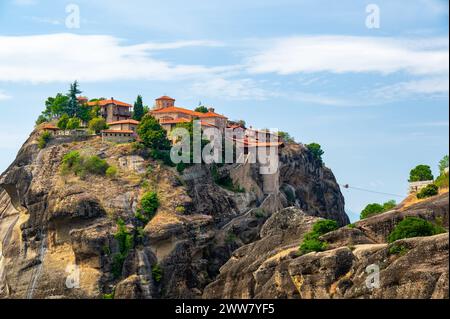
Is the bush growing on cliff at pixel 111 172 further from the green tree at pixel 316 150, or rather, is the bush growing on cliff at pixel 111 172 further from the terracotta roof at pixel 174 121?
the green tree at pixel 316 150

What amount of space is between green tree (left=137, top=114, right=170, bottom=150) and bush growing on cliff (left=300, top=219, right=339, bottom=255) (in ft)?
117

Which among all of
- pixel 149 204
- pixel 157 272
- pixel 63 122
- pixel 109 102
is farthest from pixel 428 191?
pixel 109 102

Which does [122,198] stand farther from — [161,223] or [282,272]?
[282,272]

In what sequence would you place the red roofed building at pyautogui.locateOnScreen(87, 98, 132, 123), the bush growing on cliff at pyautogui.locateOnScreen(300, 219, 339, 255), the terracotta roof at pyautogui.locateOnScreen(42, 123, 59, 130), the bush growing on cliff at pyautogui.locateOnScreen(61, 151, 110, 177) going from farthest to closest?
the red roofed building at pyautogui.locateOnScreen(87, 98, 132, 123)
the terracotta roof at pyautogui.locateOnScreen(42, 123, 59, 130)
the bush growing on cliff at pyautogui.locateOnScreen(61, 151, 110, 177)
the bush growing on cliff at pyautogui.locateOnScreen(300, 219, 339, 255)

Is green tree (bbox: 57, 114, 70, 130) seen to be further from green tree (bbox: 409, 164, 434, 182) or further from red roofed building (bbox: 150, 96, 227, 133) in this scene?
green tree (bbox: 409, 164, 434, 182)

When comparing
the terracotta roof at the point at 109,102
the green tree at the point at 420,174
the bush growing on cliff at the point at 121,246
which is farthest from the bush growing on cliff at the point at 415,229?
the terracotta roof at the point at 109,102

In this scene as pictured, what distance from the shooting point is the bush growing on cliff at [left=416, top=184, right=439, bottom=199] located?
10000cm

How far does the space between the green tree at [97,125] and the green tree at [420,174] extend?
126 feet

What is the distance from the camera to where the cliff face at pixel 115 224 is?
12338 cm

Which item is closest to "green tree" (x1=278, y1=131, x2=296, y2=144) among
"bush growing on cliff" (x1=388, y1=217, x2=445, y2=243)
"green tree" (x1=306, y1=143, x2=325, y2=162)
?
"green tree" (x1=306, y1=143, x2=325, y2=162)

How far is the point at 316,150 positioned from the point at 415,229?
67.9m

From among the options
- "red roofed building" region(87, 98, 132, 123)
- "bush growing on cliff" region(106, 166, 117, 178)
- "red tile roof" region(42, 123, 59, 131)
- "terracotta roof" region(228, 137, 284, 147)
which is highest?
"red roofed building" region(87, 98, 132, 123)

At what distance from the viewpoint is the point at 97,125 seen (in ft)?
459

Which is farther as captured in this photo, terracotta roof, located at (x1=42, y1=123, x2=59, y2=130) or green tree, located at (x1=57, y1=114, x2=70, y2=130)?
green tree, located at (x1=57, y1=114, x2=70, y2=130)
